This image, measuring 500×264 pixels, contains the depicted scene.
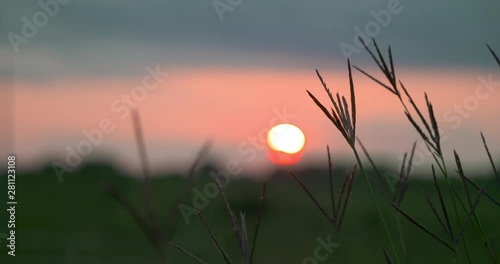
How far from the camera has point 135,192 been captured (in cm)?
3175

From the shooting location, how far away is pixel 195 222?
1024 inches

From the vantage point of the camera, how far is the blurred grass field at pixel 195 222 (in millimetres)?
18270

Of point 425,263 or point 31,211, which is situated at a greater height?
point 31,211

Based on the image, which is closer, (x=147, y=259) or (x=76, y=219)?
(x=147, y=259)

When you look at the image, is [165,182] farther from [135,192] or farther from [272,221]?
[272,221]

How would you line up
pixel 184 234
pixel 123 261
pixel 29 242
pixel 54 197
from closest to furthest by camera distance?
1. pixel 123 261
2. pixel 29 242
3. pixel 184 234
4. pixel 54 197

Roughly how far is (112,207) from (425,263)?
1585 cm

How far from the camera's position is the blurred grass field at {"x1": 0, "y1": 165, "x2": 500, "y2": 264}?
1827 centimetres

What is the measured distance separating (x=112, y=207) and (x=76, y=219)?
1550 mm

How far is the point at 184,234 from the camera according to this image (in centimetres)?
2180

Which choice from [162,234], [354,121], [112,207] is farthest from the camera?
[112,207]

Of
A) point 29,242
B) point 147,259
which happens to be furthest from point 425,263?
point 29,242

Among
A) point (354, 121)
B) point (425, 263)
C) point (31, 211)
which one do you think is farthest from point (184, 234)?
point (354, 121)

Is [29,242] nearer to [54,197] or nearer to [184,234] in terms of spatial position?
[184,234]
